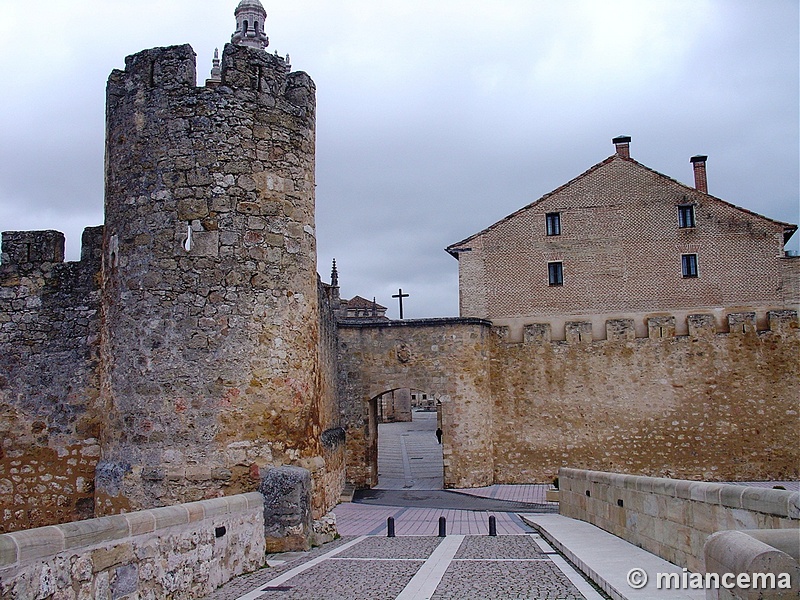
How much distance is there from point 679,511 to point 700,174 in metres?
21.4

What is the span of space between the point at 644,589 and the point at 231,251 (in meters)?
5.24

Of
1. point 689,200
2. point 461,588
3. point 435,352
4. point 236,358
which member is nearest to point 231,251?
point 236,358

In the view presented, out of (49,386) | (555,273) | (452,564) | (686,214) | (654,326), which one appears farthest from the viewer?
(555,273)

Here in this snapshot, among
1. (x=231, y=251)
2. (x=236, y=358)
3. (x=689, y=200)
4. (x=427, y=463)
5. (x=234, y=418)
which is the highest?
(x=689, y=200)

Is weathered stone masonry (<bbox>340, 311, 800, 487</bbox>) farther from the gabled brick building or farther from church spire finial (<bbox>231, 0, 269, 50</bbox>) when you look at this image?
church spire finial (<bbox>231, 0, 269, 50</bbox>)

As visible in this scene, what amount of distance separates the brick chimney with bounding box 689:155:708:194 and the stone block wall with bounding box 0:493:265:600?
2275cm

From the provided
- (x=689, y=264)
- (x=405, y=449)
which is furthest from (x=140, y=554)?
(x=405, y=449)

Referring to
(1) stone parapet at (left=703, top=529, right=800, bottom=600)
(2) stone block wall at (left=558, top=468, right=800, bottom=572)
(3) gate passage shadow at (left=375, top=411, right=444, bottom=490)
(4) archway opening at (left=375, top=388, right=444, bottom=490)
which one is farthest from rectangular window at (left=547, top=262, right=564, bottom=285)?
(1) stone parapet at (left=703, top=529, right=800, bottom=600)

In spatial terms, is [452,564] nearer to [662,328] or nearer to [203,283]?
[203,283]

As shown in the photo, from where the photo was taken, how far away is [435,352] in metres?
21.6

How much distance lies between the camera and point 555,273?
24344 millimetres

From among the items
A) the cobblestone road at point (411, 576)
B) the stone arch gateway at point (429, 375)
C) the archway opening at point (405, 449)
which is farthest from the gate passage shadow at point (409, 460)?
the cobblestone road at point (411, 576)

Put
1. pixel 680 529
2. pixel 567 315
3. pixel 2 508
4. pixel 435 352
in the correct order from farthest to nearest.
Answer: pixel 567 315 < pixel 435 352 < pixel 2 508 < pixel 680 529

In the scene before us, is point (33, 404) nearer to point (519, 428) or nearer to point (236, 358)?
point (236, 358)
